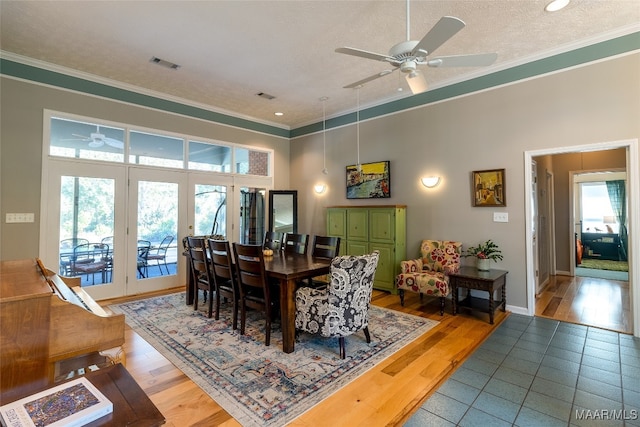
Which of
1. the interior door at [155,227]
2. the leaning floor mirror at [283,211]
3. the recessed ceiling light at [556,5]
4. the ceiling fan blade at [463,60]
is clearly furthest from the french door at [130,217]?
the recessed ceiling light at [556,5]

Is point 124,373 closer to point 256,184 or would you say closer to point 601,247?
point 256,184

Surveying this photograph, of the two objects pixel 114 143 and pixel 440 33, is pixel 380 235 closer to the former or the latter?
pixel 440 33

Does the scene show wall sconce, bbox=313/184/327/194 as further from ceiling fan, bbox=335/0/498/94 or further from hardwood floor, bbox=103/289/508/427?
ceiling fan, bbox=335/0/498/94

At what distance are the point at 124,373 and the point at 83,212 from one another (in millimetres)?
4222

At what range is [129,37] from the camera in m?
3.38

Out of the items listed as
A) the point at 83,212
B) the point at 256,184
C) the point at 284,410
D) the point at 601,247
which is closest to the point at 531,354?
the point at 284,410

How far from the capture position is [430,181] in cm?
473

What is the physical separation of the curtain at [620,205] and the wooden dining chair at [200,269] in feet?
31.2

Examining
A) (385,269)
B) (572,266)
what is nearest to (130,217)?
(385,269)

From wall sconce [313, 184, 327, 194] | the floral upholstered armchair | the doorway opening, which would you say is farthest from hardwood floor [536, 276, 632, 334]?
wall sconce [313, 184, 327, 194]

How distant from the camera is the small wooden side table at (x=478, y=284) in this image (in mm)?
3574

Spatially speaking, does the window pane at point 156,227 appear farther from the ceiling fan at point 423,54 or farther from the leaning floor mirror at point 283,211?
the ceiling fan at point 423,54

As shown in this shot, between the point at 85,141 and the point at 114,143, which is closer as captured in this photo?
the point at 85,141

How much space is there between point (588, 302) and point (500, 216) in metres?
1.84
